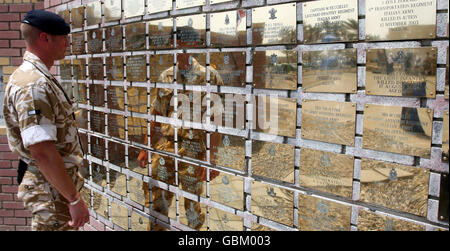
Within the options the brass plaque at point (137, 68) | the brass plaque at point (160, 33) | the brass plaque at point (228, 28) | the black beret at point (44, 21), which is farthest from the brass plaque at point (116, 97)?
Result: the brass plaque at point (228, 28)

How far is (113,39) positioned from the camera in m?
3.96

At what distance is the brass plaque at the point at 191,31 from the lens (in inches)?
121

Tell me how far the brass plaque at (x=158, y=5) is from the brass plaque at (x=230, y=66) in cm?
70

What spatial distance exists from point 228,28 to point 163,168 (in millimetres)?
1470

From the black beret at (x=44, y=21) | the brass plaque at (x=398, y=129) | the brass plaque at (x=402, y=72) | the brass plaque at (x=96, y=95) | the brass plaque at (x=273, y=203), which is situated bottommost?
the brass plaque at (x=273, y=203)

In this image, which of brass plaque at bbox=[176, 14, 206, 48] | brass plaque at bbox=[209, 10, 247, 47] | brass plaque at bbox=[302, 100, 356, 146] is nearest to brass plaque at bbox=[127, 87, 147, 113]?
brass plaque at bbox=[176, 14, 206, 48]

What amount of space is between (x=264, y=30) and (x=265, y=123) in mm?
662

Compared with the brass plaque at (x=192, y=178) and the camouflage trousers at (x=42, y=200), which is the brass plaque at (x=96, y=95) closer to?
the brass plaque at (x=192, y=178)

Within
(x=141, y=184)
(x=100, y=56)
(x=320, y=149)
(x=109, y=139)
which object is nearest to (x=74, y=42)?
(x=100, y=56)

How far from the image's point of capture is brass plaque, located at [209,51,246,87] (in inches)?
111

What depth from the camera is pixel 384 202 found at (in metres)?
2.25

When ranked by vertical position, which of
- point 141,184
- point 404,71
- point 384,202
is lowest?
point 141,184

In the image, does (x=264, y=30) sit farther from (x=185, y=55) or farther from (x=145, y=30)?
(x=145, y=30)

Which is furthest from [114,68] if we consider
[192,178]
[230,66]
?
[230,66]
